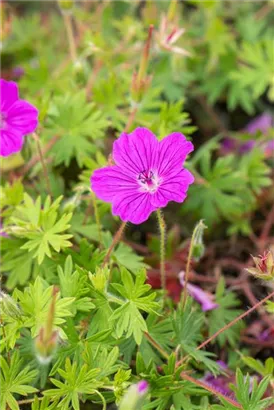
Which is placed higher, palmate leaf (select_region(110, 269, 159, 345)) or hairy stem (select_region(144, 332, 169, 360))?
palmate leaf (select_region(110, 269, 159, 345))

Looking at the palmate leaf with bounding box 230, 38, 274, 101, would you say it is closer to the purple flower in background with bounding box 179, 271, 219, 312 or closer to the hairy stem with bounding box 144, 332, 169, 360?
the purple flower in background with bounding box 179, 271, 219, 312

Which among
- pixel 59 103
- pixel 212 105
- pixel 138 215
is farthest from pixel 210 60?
pixel 138 215

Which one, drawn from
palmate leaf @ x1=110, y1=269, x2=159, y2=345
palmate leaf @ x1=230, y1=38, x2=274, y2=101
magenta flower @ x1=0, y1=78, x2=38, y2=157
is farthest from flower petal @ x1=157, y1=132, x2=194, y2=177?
palmate leaf @ x1=230, y1=38, x2=274, y2=101

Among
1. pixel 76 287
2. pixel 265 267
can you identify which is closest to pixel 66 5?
pixel 76 287

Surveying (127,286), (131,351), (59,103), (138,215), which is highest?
(59,103)

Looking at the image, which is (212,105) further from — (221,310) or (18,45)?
(221,310)

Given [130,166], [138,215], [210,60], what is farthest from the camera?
[210,60]

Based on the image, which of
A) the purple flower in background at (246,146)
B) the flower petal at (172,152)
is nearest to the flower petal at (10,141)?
the flower petal at (172,152)

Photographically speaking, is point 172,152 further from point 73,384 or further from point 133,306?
point 73,384
